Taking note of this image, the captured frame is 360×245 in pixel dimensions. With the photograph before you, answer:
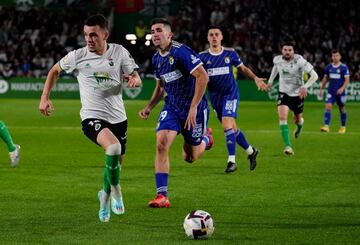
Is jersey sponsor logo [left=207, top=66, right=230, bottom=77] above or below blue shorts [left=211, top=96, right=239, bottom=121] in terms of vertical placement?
above

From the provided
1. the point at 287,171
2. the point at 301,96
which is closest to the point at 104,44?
the point at 287,171

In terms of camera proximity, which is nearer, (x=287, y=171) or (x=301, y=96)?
(x=287, y=171)

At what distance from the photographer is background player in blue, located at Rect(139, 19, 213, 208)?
10320mm

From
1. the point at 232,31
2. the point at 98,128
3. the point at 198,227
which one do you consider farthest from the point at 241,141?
the point at 232,31

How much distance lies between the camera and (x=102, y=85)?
370 inches

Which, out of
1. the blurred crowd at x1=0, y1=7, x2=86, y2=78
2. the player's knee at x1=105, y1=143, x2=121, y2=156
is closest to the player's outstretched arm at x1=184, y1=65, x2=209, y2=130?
the player's knee at x1=105, y1=143, x2=121, y2=156

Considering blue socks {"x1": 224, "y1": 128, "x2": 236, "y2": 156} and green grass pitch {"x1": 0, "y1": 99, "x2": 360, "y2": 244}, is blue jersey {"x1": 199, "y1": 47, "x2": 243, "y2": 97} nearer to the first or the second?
blue socks {"x1": 224, "y1": 128, "x2": 236, "y2": 156}

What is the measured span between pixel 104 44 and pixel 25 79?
31275mm

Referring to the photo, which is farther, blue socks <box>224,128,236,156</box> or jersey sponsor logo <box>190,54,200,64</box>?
blue socks <box>224,128,236,156</box>

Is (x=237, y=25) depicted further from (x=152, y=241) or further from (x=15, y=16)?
(x=152, y=241)

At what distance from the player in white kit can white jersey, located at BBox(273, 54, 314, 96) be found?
30.2 feet

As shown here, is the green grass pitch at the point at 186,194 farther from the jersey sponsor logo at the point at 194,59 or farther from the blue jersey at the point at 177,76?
the jersey sponsor logo at the point at 194,59

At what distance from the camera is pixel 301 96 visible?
17.4 metres

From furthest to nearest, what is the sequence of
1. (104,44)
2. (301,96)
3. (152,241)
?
(301,96) < (104,44) < (152,241)
